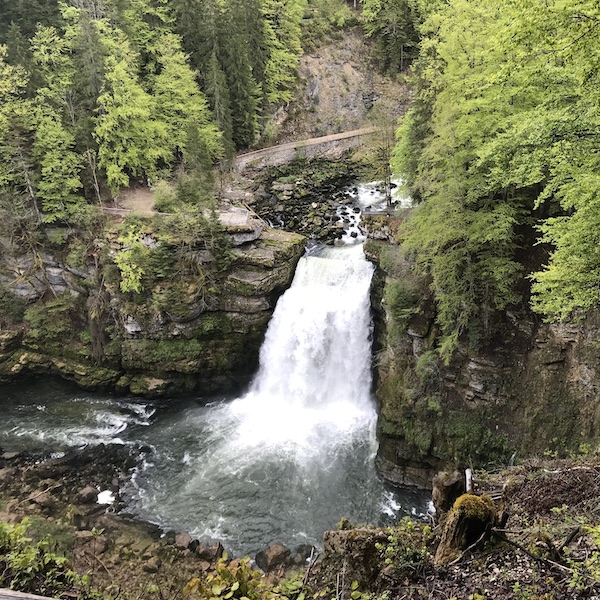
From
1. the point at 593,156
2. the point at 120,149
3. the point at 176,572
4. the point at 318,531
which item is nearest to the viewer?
the point at 593,156

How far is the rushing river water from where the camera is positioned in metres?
16.6

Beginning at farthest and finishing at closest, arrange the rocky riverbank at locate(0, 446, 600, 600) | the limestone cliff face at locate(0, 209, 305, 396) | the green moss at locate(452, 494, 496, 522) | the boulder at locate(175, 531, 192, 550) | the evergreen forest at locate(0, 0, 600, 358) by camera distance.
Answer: the limestone cliff face at locate(0, 209, 305, 396) → the boulder at locate(175, 531, 192, 550) → the evergreen forest at locate(0, 0, 600, 358) → the green moss at locate(452, 494, 496, 522) → the rocky riverbank at locate(0, 446, 600, 600)

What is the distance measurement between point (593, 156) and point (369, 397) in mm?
15397

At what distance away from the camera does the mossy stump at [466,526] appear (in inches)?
219

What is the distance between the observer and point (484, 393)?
1631cm

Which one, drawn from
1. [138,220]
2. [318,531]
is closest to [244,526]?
[318,531]

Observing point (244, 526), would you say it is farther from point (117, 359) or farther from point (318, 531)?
point (117, 359)

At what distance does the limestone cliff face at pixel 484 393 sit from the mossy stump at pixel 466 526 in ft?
27.0

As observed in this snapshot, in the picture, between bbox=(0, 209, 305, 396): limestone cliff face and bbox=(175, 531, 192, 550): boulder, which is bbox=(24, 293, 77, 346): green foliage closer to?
bbox=(0, 209, 305, 396): limestone cliff face

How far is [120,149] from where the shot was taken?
2530 centimetres

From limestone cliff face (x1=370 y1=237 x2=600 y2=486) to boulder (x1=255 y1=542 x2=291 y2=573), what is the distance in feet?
16.6

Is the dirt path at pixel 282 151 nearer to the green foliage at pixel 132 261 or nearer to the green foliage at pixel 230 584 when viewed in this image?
the green foliage at pixel 132 261

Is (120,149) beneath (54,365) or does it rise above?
above

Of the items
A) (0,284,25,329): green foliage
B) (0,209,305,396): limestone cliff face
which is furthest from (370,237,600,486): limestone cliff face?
(0,284,25,329): green foliage
